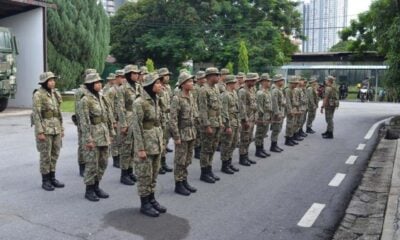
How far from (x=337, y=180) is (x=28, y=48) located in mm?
17513

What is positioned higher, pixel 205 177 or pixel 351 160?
pixel 205 177

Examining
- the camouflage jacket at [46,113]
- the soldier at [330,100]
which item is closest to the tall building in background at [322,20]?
the soldier at [330,100]

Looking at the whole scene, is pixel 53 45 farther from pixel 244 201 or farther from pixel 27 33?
pixel 244 201

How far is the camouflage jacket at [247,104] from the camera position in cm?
904

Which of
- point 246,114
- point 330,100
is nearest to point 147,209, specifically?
point 246,114

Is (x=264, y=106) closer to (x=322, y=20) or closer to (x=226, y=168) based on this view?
(x=226, y=168)

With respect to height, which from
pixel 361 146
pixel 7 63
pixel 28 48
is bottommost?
pixel 361 146

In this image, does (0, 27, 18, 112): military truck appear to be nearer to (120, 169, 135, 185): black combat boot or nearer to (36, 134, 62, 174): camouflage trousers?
(36, 134, 62, 174): camouflage trousers

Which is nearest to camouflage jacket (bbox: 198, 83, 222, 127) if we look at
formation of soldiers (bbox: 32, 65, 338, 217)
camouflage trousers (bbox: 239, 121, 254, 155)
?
formation of soldiers (bbox: 32, 65, 338, 217)

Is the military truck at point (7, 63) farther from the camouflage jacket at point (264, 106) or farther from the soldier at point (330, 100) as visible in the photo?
the soldier at point (330, 100)

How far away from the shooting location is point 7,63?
18766 millimetres

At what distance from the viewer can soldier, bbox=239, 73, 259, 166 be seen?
9.09 metres

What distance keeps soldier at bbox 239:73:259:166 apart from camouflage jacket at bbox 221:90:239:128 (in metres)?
0.44

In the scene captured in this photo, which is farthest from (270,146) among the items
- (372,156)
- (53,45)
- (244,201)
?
(53,45)
